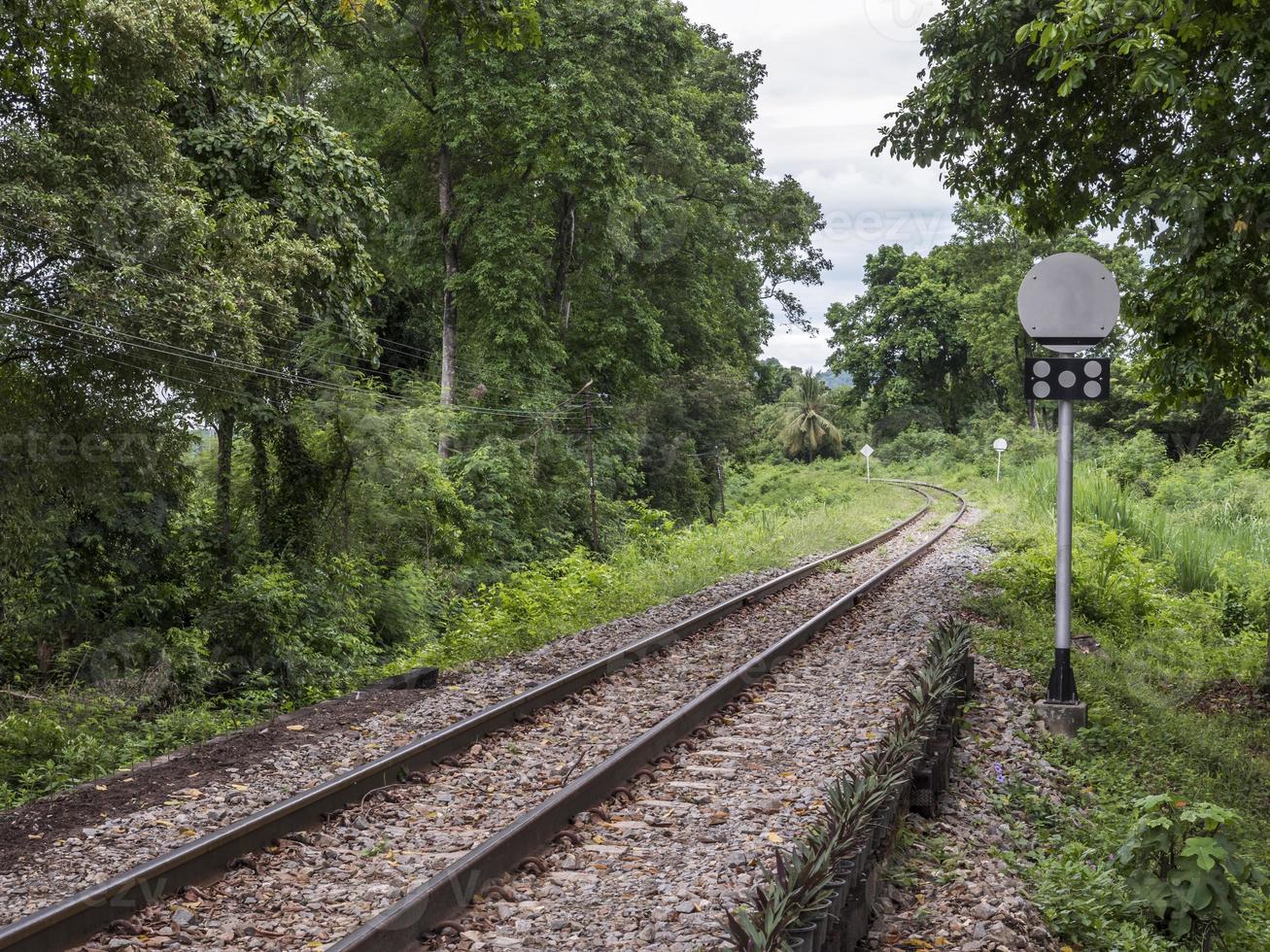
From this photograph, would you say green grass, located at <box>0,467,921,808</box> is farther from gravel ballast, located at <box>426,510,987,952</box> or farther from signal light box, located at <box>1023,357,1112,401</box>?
signal light box, located at <box>1023,357,1112,401</box>

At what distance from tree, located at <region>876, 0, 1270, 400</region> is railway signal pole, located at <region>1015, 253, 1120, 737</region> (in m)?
1.13

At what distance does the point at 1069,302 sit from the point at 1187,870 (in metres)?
4.36

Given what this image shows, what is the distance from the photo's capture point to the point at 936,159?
12508mm

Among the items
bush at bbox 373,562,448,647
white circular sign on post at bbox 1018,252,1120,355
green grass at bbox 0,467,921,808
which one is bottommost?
bush at bbox 373,562,448,647

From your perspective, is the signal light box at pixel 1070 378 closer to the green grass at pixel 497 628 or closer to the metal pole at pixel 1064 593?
the metal pole at pixel 1064 593

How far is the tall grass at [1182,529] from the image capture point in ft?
57.2

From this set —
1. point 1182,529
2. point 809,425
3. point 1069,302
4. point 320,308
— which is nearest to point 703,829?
point 1069,302

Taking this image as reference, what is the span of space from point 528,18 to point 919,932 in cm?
677

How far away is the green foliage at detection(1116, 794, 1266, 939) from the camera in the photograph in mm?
4578

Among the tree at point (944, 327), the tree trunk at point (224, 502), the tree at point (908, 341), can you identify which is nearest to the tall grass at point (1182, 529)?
the tree trunk at point (224, 502)

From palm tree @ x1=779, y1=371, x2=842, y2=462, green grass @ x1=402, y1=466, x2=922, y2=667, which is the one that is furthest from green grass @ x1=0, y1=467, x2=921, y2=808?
palm tree @ x1=779, y1=371, x2=842, y2=462

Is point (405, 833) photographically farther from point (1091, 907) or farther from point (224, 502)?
point (224, 502)

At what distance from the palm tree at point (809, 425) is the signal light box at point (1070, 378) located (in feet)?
212

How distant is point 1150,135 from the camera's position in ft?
37.2
